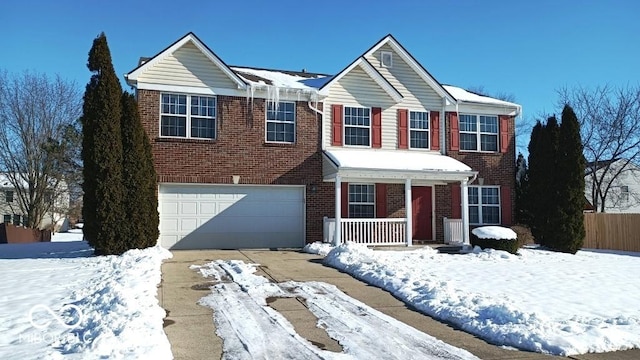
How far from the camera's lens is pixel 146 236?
45.3ft

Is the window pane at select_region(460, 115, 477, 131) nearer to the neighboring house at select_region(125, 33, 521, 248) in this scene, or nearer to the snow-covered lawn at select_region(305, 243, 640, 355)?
the neighboring house at select_region(125, 33, 521, 248)

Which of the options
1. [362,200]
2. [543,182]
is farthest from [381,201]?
[543,182]

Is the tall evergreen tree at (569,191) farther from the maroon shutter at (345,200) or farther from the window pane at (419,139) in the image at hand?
the maroon shutter at (345,200)

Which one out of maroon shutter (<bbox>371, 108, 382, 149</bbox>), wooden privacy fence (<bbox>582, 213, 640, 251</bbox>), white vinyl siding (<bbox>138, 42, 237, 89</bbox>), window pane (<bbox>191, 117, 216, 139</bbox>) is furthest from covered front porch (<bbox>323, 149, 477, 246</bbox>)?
wooden privacy fence (<bbox>582, 213, 640, 251</bbox>)

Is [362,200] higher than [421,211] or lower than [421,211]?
higher

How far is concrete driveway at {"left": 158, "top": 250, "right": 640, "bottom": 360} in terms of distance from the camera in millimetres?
5795

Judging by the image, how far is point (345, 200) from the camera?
1773cm

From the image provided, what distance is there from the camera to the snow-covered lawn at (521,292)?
20.7 feet

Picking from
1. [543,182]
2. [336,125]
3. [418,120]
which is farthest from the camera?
[418,120]

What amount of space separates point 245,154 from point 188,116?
2252mm

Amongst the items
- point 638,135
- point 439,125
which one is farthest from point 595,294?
point 638,135

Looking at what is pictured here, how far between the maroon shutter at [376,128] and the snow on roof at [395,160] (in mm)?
265

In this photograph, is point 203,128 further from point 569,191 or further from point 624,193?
point 624,193

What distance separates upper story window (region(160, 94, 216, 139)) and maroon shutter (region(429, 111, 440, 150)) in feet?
27.2
